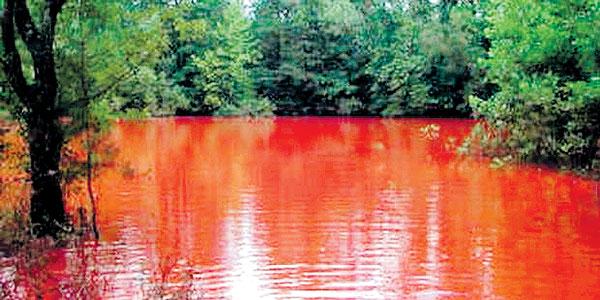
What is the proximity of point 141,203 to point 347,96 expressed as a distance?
2931 cm

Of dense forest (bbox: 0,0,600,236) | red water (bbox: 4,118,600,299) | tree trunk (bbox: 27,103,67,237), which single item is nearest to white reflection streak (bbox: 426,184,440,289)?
red water (bbox: 4,118,600,299)

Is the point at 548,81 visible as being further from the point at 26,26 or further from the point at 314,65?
the point at 314,65

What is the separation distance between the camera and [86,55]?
10.7 meters

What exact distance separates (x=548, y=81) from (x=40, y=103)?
11.7 metres

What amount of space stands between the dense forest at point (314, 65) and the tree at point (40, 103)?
2cm

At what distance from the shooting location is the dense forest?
1040cm

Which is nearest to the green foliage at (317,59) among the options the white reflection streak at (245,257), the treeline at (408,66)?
the treeline at (408,66)

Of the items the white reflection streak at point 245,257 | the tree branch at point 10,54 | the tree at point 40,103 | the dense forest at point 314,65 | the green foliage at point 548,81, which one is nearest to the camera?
the white reflection streak at point 245,257

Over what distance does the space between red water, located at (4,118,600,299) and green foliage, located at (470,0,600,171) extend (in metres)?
0.85

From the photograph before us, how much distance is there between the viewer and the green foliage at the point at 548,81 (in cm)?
1698

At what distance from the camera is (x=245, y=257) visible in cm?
980

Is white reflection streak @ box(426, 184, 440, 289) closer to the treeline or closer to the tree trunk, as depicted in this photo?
the treeline

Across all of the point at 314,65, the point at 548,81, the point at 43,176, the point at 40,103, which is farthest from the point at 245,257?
the point at 314,65

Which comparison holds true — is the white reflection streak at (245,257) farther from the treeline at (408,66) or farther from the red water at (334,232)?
the treeline at (408,66)
